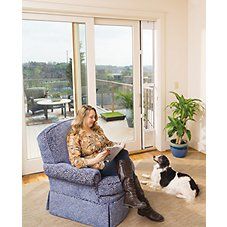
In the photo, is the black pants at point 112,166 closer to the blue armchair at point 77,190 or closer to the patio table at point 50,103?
the blue armchair at point 77,190

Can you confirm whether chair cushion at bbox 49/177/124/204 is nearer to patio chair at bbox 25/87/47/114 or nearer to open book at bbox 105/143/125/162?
open book at bbox 105/143/125/162

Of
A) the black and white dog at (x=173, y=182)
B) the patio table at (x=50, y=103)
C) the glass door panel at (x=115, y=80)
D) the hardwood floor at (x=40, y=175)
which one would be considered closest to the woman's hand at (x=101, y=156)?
the black and white dog at (x=173, y=182)

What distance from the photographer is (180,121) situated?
13.0 feet

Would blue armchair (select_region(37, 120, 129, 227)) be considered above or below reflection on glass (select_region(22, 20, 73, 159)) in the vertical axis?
below

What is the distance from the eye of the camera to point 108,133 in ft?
13.7

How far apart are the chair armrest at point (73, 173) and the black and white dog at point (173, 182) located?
1001mm

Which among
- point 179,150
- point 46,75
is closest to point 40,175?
point 46,75

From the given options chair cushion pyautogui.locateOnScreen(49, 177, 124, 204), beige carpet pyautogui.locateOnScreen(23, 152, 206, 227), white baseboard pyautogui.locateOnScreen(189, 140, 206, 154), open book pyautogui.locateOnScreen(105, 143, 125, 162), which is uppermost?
open book pyautogui.locateOnScreen(105, 143, 125, 162)

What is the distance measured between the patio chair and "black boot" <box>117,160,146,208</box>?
66.8 inches

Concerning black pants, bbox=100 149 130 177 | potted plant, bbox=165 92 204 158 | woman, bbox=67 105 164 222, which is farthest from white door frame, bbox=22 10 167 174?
black pants, bbox=100 149 130 177

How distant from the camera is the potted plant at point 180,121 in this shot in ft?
12.9

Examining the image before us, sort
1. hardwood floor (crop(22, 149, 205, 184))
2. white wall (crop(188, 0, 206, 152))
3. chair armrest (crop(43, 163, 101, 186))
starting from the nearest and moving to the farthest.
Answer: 1. chair armrest (crop(43, 163, 101, 186))
2. hardwood floor (crop(22, 149, 205, 184))
3. white wall (crop(188, 0, 206, 152))

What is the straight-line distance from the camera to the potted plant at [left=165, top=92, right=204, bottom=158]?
3941 mm
